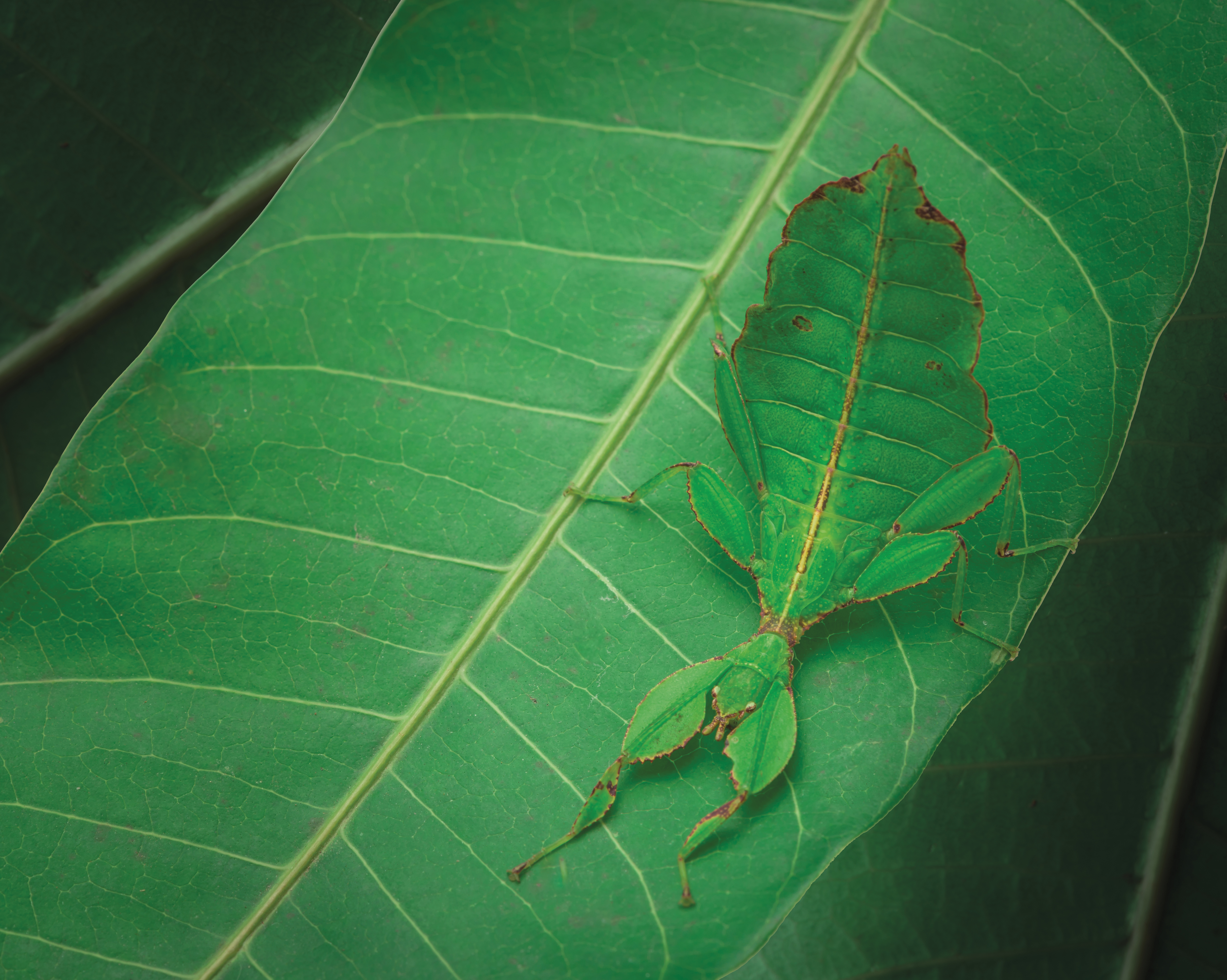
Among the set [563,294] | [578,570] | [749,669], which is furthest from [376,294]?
[749,669]

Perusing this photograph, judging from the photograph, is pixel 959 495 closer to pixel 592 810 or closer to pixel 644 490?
pixel 644 490

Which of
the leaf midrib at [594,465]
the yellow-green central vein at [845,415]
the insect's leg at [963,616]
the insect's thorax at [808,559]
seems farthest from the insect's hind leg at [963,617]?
the leaf midrib at [594,465]

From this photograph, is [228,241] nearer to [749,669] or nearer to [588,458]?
[588,458]

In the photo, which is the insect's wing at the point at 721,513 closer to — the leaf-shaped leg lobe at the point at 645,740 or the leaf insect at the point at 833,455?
the leaf insect at the point at 833,455

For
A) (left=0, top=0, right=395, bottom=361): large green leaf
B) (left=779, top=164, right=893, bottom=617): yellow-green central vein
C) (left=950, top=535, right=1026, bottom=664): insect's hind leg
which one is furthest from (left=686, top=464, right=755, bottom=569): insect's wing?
(left=0, top=0, right=395, bottom=361): large green leaf

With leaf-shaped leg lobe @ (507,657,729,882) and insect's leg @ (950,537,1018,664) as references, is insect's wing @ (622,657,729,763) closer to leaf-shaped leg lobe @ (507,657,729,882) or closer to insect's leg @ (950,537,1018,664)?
leaf-shaped leg lobe @ (507,657,729,882)

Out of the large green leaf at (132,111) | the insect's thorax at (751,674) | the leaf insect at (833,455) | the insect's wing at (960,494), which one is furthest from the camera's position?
the large green leaf at (132,111)
